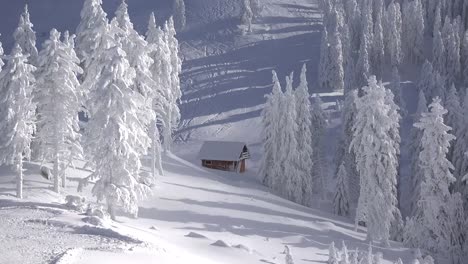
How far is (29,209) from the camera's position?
97.9ft

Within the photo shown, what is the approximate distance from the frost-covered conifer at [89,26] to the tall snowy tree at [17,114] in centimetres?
514

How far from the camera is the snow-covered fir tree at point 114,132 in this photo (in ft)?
106

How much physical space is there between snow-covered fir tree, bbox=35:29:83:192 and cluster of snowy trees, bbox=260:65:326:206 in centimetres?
2582

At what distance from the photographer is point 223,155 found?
2798 inches

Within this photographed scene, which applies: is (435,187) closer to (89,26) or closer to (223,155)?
(89,26)

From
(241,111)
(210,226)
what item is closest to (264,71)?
(241,111)

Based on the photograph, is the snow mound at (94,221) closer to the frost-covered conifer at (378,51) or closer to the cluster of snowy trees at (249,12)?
the frost-covered conifer at (378,51)

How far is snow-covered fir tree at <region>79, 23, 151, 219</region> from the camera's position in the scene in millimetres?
32406

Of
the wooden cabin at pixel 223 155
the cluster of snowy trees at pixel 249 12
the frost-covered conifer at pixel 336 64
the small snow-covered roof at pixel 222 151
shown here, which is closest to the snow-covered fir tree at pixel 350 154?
the wooden cabin at pixel 223 155

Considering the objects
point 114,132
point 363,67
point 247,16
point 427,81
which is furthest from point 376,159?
point 247,16

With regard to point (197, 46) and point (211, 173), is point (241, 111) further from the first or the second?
point (211, 173)

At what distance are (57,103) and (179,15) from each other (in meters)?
99.3

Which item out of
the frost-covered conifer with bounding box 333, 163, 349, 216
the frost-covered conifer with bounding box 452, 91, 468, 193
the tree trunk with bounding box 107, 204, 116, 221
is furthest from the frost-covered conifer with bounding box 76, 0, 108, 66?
the frost-covered conifer with bounding box 452, 91, 468, 193

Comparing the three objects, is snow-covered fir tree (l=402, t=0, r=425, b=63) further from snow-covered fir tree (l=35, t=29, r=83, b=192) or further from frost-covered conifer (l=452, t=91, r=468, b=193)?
snow-covered fir tree (l=35, t=29, r=83, b=192)
